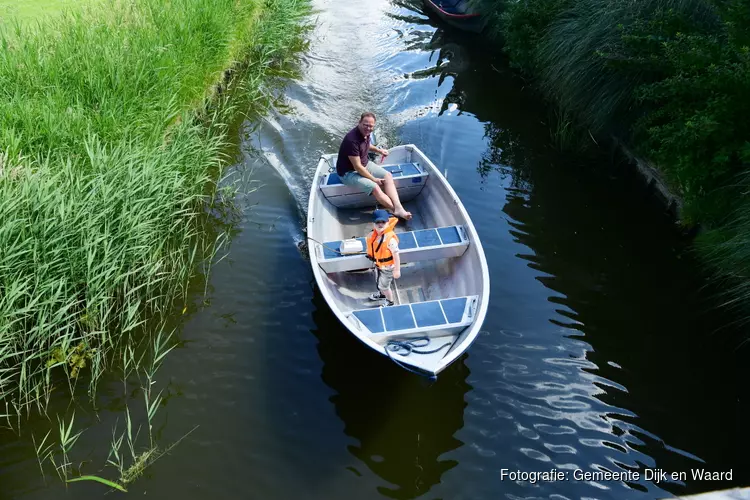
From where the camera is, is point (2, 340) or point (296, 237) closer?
point (2, 340)

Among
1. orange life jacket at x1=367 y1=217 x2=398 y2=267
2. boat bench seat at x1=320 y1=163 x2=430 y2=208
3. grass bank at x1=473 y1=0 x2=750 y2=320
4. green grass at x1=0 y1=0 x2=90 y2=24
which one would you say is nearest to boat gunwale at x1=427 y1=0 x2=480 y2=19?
grass bank at x1=473 y1=0 x2=750 y2=320

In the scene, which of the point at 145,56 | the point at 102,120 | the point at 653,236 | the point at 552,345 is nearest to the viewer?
the point at 552,345

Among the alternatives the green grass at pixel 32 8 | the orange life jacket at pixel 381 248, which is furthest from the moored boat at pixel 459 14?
the orange life jacket at pixel 381 248

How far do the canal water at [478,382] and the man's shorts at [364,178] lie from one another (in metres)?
1.09

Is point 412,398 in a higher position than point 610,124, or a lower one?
lower

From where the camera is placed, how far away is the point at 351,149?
770cm

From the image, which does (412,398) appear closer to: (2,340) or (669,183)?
(2,340)

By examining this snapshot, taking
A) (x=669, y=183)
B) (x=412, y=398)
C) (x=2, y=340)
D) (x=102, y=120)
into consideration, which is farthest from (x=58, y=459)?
(x=669, y=183)

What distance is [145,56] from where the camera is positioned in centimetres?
898

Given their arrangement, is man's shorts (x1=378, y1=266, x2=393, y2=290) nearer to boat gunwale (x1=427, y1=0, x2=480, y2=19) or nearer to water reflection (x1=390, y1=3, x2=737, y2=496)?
water reflection (x1=390, y1=3, x2=737, y2=496)

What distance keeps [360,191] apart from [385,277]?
2237mm

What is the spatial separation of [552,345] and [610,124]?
4929 mm

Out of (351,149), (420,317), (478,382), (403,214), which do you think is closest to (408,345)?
(420,317)

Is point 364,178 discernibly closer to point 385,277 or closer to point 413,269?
point 413,269
